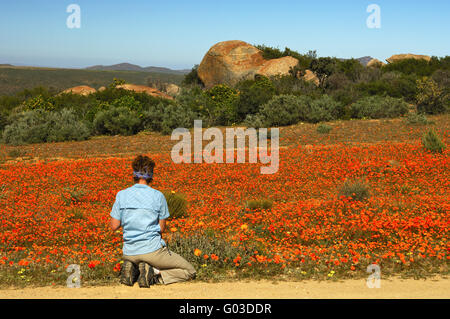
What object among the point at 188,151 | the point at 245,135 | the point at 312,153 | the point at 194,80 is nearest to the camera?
the point at 312,153

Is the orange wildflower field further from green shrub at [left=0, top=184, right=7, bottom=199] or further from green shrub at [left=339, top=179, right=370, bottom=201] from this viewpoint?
green shrub at [left=339, top=179, right=370, bottom=201]

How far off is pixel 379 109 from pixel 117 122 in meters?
17.2

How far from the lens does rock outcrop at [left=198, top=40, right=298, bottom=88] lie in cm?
4859

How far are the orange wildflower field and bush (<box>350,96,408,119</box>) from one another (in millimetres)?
13142

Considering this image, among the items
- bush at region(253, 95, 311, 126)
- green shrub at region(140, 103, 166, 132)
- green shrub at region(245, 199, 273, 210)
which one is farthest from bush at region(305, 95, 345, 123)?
green shrub at region(245, 199, 273, 210)

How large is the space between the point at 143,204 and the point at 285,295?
216cm

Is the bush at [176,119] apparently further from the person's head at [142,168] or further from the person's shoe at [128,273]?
the person's shoe at [128,273]

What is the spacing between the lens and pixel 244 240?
7.61 m

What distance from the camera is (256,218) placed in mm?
8773

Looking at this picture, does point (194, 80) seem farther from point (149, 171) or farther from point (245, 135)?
point (149, 171)

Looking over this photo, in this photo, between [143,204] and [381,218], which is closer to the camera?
[143,204]

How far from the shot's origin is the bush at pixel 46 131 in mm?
25570

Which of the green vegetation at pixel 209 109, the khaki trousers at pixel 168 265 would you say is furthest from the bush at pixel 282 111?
the khaki trousers at pixel 168 265

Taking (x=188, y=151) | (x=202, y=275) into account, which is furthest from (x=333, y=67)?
(x=202, y=275)
